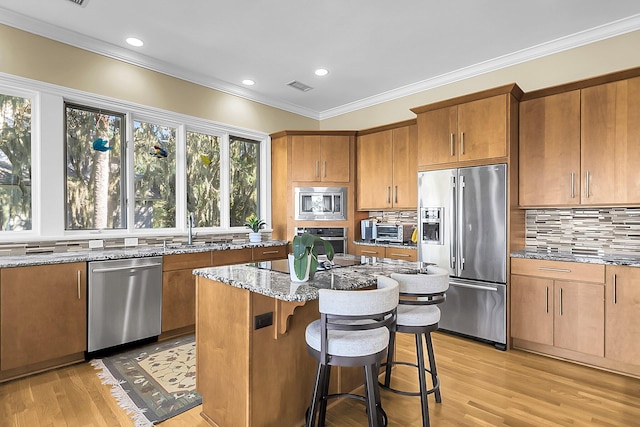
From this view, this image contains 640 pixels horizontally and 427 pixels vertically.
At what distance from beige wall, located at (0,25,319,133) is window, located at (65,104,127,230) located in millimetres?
279

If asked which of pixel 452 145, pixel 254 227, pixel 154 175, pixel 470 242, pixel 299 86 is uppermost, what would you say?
pixel 299 86

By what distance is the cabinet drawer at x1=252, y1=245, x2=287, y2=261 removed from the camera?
14.0 ft

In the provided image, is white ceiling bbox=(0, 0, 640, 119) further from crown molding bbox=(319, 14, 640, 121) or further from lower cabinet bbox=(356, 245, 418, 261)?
lower cabinet bbox=(356, 245, 418, 261)

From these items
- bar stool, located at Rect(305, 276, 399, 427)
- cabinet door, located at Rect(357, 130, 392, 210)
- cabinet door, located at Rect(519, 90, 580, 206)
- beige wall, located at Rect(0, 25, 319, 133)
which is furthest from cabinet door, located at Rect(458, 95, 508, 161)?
beige wall, located at Rect(0, 25, 319, 133)

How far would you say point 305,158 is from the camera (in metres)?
4.91

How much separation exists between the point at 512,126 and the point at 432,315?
2.27m

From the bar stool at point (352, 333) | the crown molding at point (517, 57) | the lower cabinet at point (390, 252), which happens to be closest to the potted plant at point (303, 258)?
the bar stool at point (352, 333)

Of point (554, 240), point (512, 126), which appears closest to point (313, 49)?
point (512, 126)

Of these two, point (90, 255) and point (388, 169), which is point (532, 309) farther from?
point (90, 255)

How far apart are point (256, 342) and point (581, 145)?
3304 mm

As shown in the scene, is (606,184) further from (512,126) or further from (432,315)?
(432,315)

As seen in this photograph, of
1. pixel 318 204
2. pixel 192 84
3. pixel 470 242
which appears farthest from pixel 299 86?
pixel 470 242

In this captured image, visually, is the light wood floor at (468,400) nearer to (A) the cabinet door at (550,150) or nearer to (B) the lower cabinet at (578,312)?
(B) the lower cabinet at (578,312)

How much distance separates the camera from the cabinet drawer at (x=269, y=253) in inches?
168
